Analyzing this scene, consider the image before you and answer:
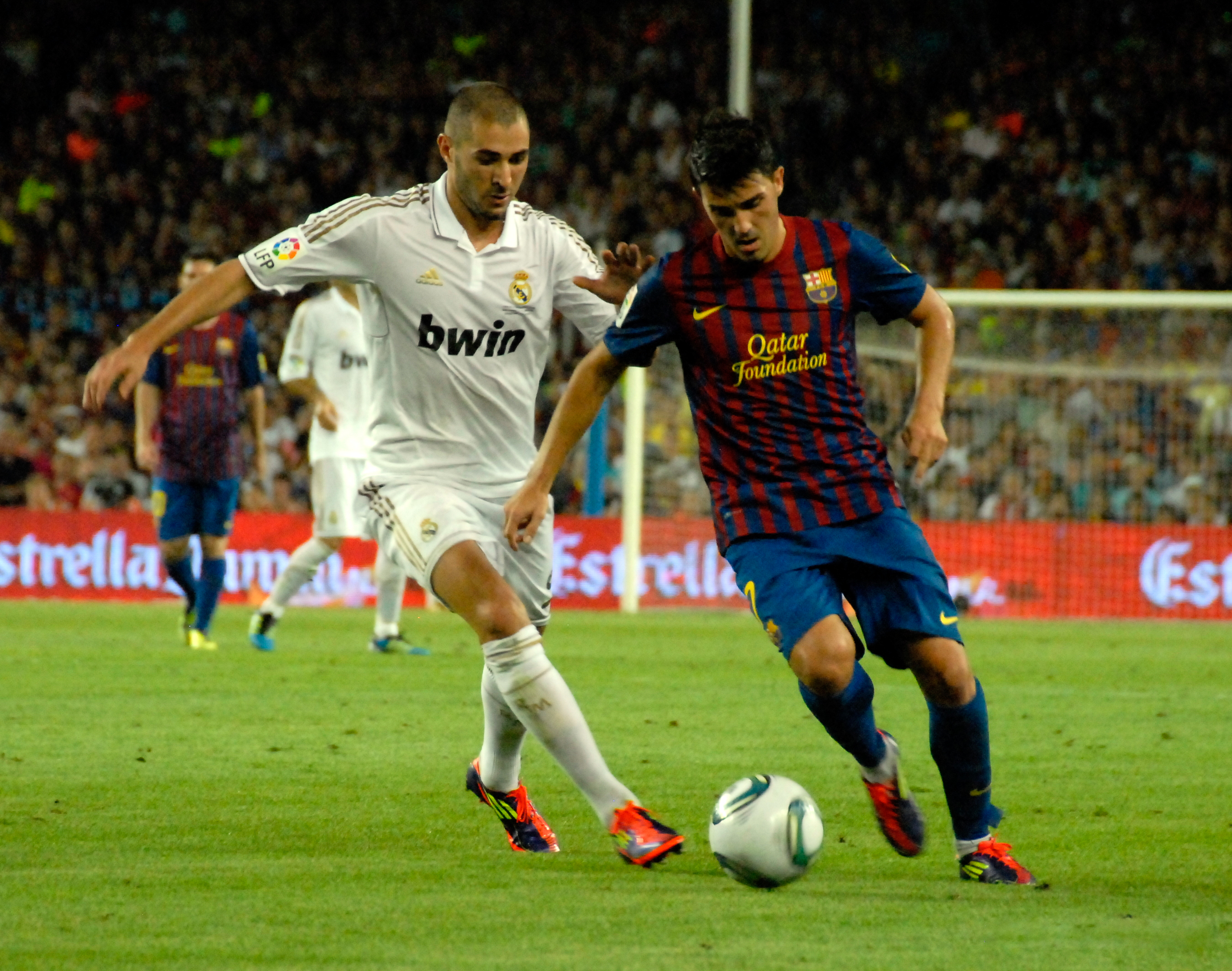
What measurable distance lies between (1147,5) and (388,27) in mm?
9155

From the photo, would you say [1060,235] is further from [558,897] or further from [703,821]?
[558,897]

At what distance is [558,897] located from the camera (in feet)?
14.6

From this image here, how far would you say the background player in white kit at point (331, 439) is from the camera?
11750 mm

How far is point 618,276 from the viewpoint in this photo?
5.52 metres

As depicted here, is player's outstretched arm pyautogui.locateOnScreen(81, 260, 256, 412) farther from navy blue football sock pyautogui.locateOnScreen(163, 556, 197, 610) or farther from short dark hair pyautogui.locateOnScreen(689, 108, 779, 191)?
navy blue football sock pyautogui.locateOnScreen(163, 556, 197, 610)

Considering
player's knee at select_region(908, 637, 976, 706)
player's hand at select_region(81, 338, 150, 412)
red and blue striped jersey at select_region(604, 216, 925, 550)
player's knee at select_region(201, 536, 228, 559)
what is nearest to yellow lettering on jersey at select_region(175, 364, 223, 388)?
player's knee at select_region(201, 536, 228, 559)

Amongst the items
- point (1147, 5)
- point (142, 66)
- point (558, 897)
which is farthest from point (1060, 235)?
point (558, 897)

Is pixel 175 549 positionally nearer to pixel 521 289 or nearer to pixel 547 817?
pixel 547 817

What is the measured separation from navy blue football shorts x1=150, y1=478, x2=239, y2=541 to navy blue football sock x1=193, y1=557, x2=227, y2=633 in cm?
19

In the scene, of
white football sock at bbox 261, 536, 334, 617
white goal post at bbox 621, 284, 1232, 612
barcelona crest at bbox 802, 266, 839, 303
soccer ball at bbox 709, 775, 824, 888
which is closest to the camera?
soccer ball at bbox 709, 775, 824, 888

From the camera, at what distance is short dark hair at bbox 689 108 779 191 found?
4770 millimetres

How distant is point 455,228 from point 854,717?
1.87 metres

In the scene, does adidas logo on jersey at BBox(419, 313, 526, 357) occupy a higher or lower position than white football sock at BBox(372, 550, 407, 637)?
higher

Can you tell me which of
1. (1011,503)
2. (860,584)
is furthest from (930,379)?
(1011,503)
